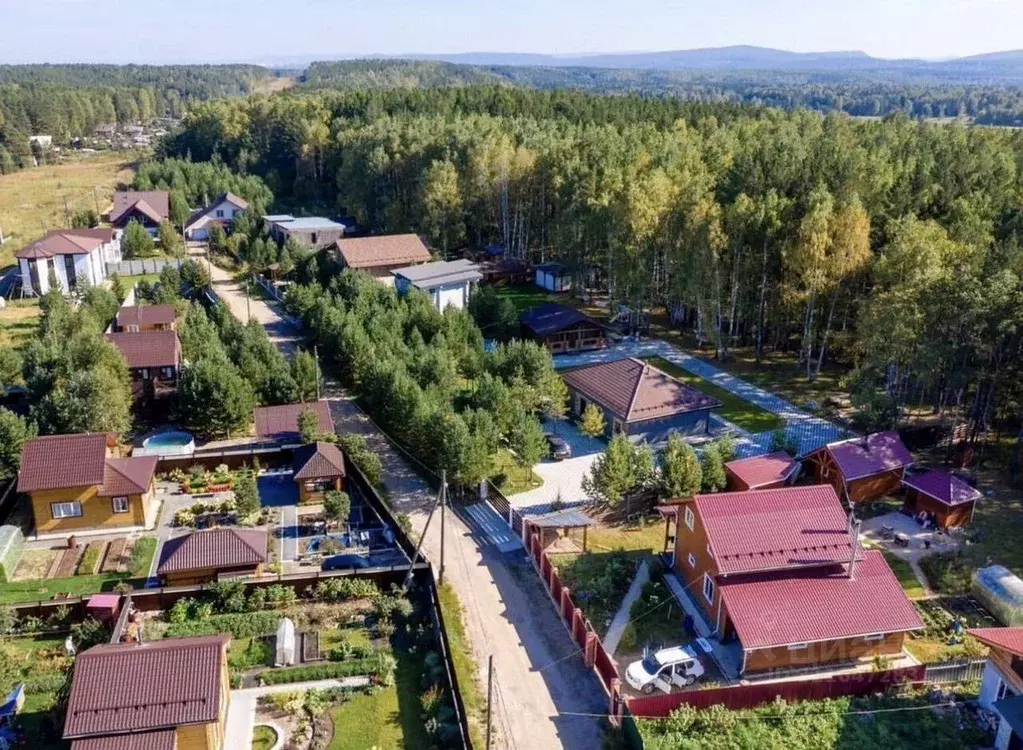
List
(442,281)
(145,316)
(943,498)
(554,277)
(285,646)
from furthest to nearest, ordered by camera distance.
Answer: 1. (554,277)
2. (442,281)
3. (145,316)
4. (943,498)
5. (285,646)

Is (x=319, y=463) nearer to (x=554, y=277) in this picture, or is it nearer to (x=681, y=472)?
(x=681, y=472)

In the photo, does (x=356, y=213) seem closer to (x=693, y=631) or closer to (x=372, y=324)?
(x=372, y=324)

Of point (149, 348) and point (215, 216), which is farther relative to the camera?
point (215, 216)

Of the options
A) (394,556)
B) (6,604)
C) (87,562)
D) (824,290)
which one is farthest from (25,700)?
(824,290)

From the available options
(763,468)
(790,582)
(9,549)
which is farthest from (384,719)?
(763,468)

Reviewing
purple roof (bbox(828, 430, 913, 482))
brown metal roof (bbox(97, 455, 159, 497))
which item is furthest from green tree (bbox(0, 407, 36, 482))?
purple roof (bbox(828, 430, 913, 482))

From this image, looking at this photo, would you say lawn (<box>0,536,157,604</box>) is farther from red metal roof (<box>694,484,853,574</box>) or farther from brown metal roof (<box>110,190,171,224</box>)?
brown metal roof (<box>110,190,171,224</box>)
